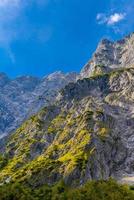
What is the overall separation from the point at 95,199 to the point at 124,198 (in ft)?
45.2

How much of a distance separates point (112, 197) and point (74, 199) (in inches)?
705

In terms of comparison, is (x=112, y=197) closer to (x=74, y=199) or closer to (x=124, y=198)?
(x=124, y=198)

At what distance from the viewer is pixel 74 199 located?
199875mm

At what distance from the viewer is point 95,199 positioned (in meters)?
197

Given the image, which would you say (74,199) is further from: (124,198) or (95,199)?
(124,198)

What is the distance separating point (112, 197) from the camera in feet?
A: 651

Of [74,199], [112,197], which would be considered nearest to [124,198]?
[112,197]

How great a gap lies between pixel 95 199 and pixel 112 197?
8204 mm

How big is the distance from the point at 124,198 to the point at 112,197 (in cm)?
567

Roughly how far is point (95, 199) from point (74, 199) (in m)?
10.2

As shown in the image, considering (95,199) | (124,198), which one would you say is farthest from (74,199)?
(124,198)

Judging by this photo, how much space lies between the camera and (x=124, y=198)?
198500 millimetres
